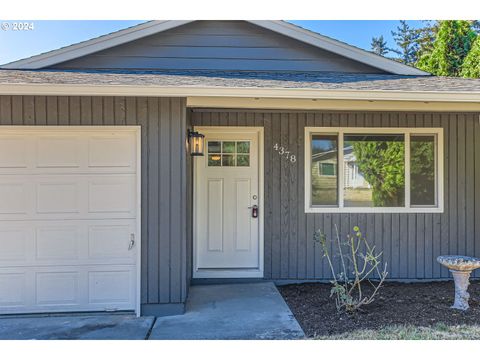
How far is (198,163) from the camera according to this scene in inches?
226

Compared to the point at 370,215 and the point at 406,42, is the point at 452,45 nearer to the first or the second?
the point at 370,215

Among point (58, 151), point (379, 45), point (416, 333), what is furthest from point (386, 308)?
point (379, 45)

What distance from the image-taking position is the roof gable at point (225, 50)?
5805mm

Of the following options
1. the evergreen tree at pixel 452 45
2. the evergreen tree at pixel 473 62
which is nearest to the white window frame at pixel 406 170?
the evergreen tree at pixel 473 62

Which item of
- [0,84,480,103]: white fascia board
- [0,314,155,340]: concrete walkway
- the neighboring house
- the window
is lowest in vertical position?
[0,314,155,340]: concrete walkway

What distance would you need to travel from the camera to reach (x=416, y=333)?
3717mm

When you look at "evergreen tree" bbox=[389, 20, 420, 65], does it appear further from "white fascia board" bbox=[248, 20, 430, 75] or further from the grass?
the grass

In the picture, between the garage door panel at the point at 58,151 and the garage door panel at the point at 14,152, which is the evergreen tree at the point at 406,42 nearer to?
the garage door panel at the point at 58,151

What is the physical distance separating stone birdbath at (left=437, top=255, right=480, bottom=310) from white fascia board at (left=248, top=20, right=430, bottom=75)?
2964mm

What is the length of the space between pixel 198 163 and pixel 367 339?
3.30 m

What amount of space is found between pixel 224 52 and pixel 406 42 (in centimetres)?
2478

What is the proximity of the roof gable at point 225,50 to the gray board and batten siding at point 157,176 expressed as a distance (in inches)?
67.2

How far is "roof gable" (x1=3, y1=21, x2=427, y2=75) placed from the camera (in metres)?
5.80

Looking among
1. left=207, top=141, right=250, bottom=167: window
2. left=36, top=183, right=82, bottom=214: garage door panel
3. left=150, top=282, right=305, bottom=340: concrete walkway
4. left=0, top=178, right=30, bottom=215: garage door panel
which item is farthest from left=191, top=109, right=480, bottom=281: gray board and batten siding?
left=0, top=178, right=30, bottom=215: garage door panel
